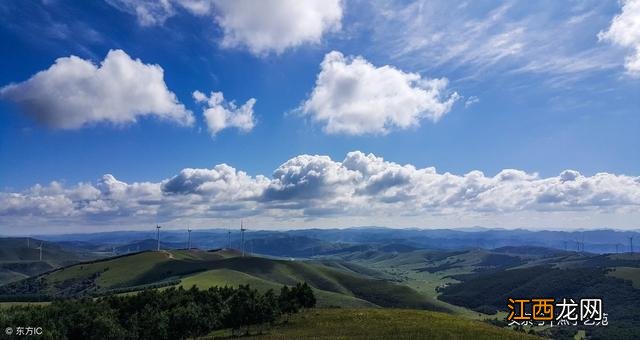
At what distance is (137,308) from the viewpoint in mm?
155250

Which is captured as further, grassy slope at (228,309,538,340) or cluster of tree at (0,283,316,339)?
cluster of tree at (0,283,316,339)

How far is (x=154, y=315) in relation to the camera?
133250 millimetres

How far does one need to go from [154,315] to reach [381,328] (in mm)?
63767

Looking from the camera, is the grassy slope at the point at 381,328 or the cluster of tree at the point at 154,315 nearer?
the grassy slope at the point at 381,328

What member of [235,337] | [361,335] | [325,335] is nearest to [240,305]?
[235,337]

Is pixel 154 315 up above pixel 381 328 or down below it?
below

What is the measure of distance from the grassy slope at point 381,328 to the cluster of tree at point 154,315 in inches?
341

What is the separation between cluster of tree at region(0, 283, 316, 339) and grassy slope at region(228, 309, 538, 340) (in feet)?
28.4

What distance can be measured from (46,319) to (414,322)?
9783 cm

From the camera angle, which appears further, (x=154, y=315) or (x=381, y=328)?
(x=154, y=315)

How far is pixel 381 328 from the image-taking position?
12112 cm

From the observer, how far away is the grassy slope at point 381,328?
111 metres

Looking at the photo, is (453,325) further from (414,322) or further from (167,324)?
(167,324)

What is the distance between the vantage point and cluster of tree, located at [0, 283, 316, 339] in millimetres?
123500
